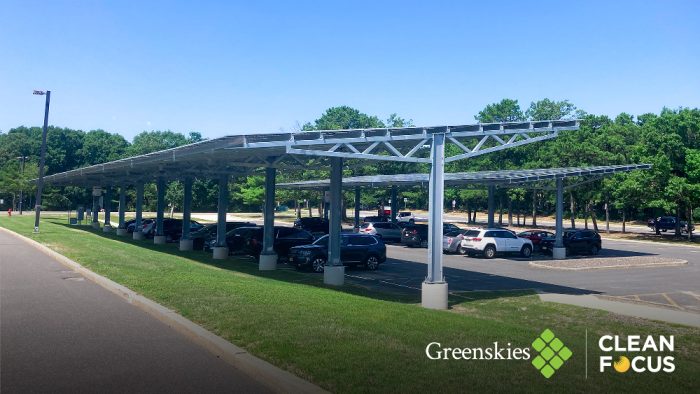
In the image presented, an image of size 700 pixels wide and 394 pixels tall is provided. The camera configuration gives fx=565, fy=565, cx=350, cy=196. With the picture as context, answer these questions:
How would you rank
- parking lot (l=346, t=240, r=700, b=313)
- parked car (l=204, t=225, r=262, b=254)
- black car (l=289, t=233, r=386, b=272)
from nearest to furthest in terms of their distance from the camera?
parking lot (l=346, t=240, r=700, b=313)
black car (l=289, t=233, r=386, b=272)
parked car (l=204, t=225, r=262, b=254)

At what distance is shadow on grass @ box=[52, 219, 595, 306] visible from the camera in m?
16.5

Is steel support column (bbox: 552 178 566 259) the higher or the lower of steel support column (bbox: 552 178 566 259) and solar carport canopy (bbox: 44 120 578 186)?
the lower

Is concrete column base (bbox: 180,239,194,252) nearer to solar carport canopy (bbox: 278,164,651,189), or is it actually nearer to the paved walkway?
solar carport canopy (bbox: 278,164,651,189)

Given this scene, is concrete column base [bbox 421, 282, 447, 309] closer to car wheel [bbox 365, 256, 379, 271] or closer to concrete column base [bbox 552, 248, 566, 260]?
car wheel [bbox 365, 256, 379, 271]

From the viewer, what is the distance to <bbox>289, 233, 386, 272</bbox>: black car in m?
21.8

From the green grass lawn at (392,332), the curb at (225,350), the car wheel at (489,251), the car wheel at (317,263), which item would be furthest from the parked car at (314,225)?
the curb at (225,350)

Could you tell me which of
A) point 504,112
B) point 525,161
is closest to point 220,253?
point 525,161

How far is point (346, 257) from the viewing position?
73.6 feet

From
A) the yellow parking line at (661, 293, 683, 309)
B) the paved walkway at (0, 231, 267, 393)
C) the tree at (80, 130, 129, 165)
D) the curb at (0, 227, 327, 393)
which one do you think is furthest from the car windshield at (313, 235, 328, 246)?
the tree at (80, 130, 129, 165)

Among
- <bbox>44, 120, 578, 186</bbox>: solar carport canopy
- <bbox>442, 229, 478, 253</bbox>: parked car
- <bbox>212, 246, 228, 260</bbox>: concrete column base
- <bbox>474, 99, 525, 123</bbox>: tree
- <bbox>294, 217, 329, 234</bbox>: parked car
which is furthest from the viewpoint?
<bbox>474, 99, 525, 123</bbox>: tree

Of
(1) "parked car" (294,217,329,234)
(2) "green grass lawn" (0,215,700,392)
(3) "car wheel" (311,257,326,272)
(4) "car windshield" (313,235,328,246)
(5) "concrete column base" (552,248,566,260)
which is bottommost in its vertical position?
(2) "green grass lawn" (0,215,700,392)

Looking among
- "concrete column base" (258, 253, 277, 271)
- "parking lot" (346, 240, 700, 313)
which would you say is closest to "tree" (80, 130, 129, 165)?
"concrete column base" (258, 253, 277, 271)

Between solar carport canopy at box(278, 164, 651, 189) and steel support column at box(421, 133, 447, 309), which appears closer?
steel support column at box(421, 133, 447, 309)

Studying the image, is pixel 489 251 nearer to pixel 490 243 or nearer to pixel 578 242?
pixel 490 243
